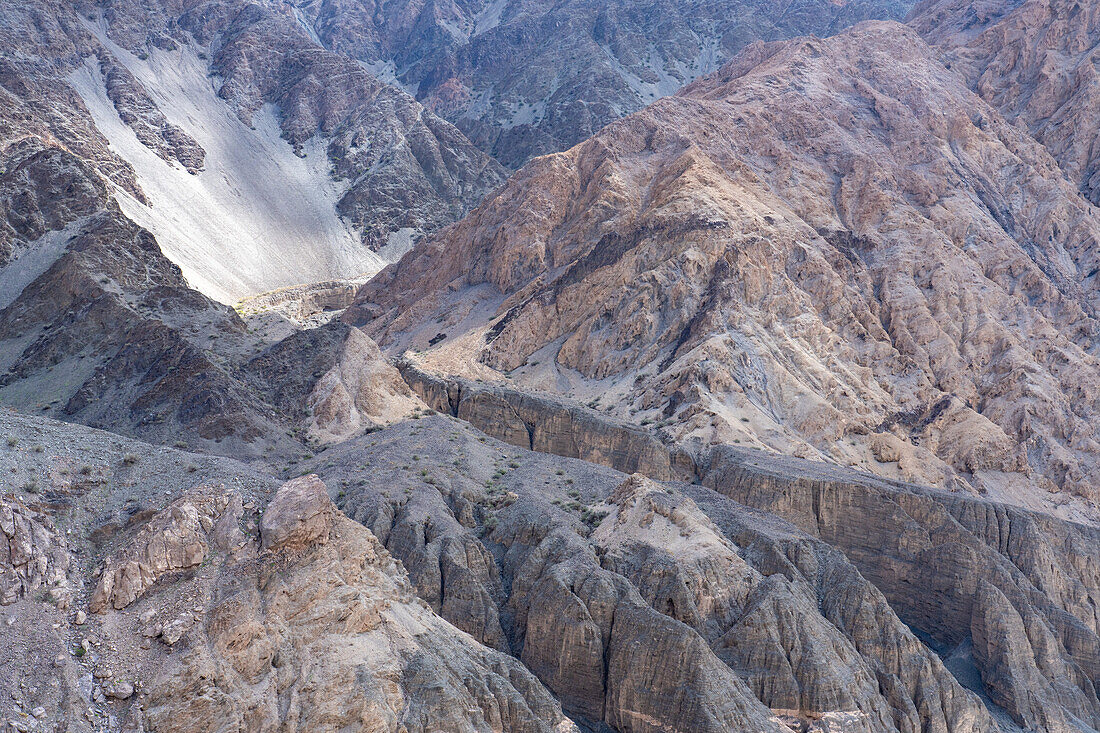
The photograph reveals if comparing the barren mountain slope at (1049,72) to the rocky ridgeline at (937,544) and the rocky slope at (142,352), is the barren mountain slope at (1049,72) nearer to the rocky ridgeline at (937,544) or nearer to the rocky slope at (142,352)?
the rocky ridgeline at (937,544)

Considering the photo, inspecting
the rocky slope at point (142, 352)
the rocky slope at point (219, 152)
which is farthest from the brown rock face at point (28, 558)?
the rocky slope at point (219, 152)

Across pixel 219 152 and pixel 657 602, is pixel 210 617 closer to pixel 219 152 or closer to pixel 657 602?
pixel 657 602

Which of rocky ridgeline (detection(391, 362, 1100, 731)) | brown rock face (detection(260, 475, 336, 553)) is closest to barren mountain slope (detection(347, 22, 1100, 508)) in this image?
rocky ridgeline (detection(391, 362, 1100, 731))

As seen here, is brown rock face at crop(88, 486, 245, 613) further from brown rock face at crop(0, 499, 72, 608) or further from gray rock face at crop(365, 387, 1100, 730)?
gray rock face at crop(365, 387, 1100, 730)

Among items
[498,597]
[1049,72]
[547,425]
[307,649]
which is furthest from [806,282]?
[307,649]

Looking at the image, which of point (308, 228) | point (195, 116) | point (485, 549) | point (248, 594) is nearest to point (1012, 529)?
point (485, 549)
